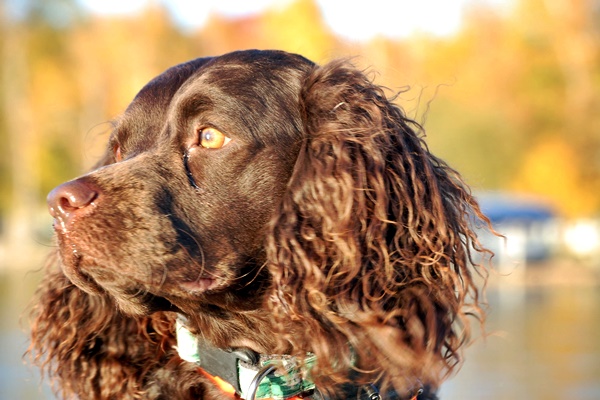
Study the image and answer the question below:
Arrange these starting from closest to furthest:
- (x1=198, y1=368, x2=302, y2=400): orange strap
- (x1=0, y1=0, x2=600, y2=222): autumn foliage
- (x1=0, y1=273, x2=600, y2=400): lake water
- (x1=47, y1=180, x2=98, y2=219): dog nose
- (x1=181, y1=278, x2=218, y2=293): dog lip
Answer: (x1=47, y1=180, x2=98, y2=219): dog nose < (x1=181, y1=278, x2=218, y2=293): dog lip < (x1=198, y1=368, x2=302, y2=400): orange strap < (x1=0, y1=273, x2=600, y2=400): lake water < (x1=0, y1=0, x2=600, y2=222): autumn foliage

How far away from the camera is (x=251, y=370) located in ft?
10.7

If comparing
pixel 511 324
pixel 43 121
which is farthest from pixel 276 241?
pixel 43 121

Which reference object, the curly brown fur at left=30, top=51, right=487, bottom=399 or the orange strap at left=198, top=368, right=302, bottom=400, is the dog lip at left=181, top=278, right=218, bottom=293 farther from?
A: the orange strap at left=198, top=368, right=302, bottom=400

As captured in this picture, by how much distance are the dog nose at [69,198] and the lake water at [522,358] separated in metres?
1.22

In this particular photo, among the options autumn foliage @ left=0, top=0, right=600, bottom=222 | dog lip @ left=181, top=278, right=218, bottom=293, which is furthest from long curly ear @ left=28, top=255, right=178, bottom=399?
autumn foliage @ left=0, top=0, right=600, bottom=222

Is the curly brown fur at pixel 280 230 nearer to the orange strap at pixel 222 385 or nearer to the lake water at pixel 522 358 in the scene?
the orange strap at pixel 222 385

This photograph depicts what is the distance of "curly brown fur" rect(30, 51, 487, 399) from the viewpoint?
119 inches

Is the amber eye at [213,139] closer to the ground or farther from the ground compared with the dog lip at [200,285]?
farther from the ground

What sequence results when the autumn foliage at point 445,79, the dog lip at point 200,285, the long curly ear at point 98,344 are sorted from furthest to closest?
the autumn foliage at point 445,79
the long curly ear at point 98,344
the dog lip at point 200,285

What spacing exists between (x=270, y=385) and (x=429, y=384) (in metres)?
0.57

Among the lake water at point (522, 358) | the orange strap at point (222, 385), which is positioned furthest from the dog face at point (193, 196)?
the lake water at point (522, 358)

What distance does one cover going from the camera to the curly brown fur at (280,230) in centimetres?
304

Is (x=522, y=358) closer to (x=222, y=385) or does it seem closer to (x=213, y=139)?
(x=222, y=385)

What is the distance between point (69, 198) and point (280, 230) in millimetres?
710
